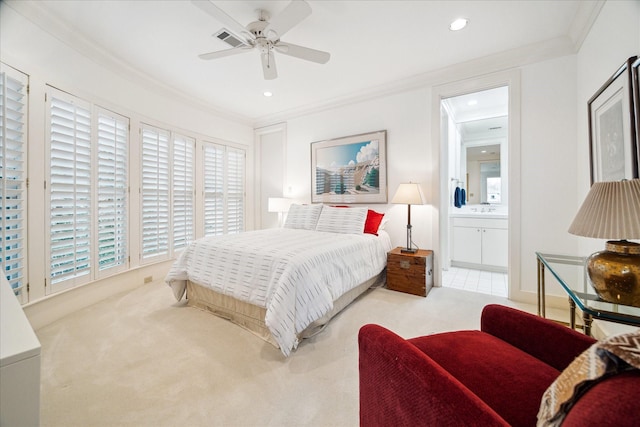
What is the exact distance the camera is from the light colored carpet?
1.35m

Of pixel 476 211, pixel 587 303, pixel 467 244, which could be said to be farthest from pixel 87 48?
pixel 476 211

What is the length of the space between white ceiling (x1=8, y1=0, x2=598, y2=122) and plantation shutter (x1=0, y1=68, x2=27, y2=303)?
28.0 inches

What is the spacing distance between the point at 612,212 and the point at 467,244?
3.53m

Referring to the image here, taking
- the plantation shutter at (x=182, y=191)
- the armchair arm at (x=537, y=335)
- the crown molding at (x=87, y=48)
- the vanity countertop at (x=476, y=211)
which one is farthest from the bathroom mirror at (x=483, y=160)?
the crown molding at (x=87, y=48)

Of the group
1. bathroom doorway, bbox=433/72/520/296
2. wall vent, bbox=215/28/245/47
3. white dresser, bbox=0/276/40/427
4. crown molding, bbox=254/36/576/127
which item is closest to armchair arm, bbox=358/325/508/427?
white dresser, bbox=0/276/40/427

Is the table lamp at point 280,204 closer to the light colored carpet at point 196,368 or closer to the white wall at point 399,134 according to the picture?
the white wall at point 399,134

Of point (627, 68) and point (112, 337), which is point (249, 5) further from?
point (112, 337)

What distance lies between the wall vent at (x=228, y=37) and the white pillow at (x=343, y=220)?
2.19 m

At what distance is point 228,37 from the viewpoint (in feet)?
7.11

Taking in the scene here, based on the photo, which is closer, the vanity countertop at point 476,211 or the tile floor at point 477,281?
the tile floor at point 477,281

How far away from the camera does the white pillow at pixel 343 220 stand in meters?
3.34

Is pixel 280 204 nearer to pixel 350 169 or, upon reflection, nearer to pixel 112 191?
pixel 350 169

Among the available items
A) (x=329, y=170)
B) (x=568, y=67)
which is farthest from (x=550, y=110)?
(x=329, y=170)

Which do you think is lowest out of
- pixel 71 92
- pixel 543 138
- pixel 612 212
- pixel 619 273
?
pixel 619 273
